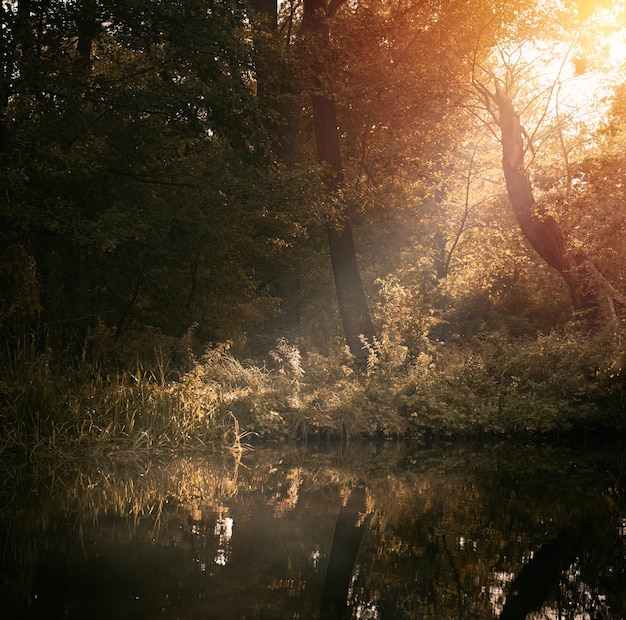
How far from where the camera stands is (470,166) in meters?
24.8

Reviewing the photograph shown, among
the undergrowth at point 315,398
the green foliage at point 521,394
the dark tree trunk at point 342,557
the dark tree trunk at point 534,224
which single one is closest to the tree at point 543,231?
the dark tree trunk at point 534,224

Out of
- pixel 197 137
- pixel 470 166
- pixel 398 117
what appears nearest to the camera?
pixel 197 137

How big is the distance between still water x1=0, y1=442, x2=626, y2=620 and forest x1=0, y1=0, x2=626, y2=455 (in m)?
2.17

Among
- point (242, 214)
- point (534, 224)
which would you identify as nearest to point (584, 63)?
point (534, 224)

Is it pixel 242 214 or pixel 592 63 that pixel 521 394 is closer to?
pixel 242 214

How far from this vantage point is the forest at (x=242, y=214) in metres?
11.9

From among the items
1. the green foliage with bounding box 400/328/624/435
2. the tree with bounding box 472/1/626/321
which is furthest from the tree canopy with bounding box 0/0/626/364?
the green foliage with bounding box 400/328/624/435

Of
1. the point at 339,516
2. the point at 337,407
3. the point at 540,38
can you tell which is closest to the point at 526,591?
the point at 339,516

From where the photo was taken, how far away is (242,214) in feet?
50.5

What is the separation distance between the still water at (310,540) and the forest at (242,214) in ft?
7.13

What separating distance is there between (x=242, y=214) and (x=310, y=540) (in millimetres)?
9900

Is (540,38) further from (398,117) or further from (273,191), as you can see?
(273,191)

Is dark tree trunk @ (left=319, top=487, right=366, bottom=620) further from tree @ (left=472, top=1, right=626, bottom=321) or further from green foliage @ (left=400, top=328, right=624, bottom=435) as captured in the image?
tree @ (left=472, top=1, right=626, bottom=321)

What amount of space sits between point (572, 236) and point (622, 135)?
5.32 meters
